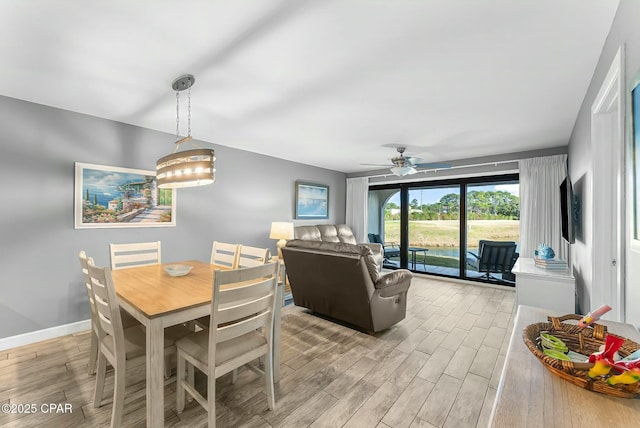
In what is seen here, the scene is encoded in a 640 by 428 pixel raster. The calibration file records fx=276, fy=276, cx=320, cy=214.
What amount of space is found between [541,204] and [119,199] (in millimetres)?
6102

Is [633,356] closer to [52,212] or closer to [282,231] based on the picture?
[282,231]

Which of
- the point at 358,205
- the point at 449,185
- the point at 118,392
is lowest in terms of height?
the point at 118,392

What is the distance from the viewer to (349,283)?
2.92 metres

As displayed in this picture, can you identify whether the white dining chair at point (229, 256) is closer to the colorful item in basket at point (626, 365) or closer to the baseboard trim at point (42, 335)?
the baseboard trim at point (42, 335)

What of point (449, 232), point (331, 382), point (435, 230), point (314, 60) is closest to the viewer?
point (314, 60)

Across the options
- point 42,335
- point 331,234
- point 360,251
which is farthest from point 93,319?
point 331,234

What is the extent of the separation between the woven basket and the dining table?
5.15ft

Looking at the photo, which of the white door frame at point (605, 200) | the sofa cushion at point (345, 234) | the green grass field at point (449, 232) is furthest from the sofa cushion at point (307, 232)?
the white door frame at point (605, 200)

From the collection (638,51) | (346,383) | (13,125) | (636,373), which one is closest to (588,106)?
(638,51)

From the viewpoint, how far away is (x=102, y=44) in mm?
1854

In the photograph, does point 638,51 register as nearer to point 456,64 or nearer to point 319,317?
point 456,64

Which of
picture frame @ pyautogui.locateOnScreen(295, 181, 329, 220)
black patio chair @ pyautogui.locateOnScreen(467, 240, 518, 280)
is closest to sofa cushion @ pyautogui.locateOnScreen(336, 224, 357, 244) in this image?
picture frame @ pyautogui.locateOnScreen(295, 181, 329, 220)

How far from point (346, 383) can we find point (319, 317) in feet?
4.53

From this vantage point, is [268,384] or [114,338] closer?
[114,338]
